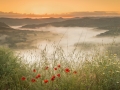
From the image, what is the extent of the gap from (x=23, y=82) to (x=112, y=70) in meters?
2.47

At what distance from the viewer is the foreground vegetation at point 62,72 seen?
19.4ft

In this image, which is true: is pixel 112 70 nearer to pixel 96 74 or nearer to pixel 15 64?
pixel 96 74

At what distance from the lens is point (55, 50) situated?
802 cm

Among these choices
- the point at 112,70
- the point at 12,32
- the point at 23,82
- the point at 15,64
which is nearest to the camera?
the point at 112,70

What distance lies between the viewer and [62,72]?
22.0ft

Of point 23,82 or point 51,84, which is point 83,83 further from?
point 23,82

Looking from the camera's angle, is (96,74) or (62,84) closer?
(62,84)

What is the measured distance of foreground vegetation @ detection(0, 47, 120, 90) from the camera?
5898mm

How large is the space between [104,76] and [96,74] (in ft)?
0.74

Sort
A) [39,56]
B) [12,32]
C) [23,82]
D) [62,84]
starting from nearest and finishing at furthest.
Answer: [62,84]
[23,82]
[39,56]
[12,32]

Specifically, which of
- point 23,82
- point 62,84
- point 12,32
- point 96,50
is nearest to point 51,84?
point 62,84

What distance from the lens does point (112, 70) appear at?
20.7 feet

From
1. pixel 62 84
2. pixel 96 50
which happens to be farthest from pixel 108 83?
pixel 96 50

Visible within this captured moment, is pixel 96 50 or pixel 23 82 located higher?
pixel 96 50
